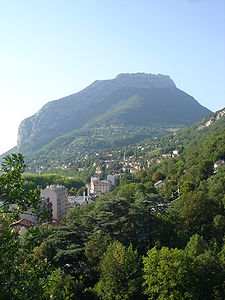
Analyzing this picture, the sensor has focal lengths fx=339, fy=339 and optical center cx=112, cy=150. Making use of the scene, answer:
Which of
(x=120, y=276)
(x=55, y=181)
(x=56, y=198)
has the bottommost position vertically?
(x=120, y=276)

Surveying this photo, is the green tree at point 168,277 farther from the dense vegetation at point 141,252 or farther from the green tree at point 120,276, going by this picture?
the green tree at point 120,276

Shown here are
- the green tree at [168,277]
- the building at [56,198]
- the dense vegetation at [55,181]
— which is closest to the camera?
the green tree at [168,277]

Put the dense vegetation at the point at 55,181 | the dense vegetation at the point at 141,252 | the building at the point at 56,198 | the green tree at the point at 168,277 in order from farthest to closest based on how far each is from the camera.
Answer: the dense vegetation at the point at 55,181 → the building at the point at 56,198 → the dense vegetation at the point at 141,252 → the green tree at the point at 168,277

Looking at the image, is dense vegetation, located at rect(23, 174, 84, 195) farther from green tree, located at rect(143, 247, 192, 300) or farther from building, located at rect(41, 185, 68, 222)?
green tree, located at rect(143, 247, 192, 300)

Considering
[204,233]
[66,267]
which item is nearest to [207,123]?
[204,233]

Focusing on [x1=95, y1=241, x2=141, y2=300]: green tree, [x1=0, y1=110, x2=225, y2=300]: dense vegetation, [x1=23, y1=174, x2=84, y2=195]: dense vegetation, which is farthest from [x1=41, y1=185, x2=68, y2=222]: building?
[x1=95, y1=241, x2=141, y2=300]: green tree

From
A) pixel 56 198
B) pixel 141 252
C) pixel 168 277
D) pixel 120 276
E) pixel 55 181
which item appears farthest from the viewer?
pixel 55 181

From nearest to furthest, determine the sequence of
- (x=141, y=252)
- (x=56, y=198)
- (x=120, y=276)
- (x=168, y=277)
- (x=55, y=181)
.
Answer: (x=168, y=277) → (x=120, y=276) → (x=141, y=252) → (x=56, y=198) → (x=55, y=181)

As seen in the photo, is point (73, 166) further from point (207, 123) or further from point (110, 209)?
point (110, 209)

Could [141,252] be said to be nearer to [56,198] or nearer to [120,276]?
[120,276]

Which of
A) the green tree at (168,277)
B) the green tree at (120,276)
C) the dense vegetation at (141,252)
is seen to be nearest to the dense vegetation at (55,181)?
the dense vegetation at (141,252)

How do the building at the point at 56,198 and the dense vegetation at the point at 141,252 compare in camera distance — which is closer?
the dense vegetation at the point at 141,252

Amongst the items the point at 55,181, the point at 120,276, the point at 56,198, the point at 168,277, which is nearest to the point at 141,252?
the point at 120,276

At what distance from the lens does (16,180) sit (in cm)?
630
